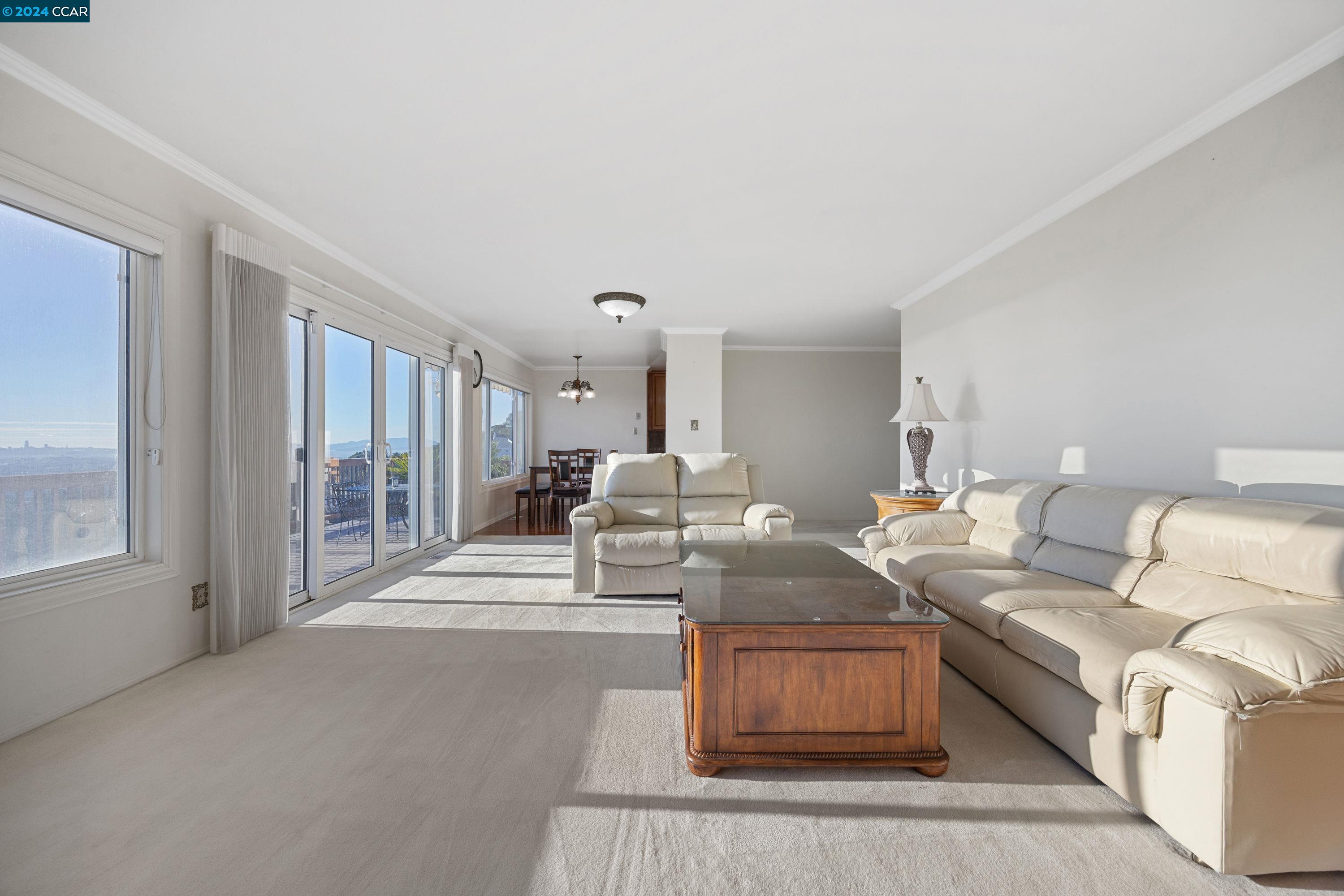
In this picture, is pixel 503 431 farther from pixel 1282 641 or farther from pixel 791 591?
pixel 1282 641

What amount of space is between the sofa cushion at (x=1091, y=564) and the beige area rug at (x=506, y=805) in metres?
0.72

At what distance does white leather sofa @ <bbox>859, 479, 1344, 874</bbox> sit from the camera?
136 cm

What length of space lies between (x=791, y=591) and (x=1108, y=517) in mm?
1553

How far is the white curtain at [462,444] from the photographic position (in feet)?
20.6

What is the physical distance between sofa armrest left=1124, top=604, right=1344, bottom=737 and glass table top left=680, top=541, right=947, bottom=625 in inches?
20.4

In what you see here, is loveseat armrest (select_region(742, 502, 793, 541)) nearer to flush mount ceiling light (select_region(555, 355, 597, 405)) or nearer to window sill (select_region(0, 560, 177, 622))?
window sill (select_region(0, 560, 177, 622))

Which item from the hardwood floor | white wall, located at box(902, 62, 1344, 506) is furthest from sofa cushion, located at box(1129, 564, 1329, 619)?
the hardwood floor

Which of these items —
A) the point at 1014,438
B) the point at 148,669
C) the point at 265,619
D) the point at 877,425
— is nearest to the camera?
the point at 148,669

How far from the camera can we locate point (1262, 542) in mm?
1925

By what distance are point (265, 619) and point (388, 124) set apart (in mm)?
2748

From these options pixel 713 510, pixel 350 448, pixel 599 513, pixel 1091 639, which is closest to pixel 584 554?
pixel 599 513

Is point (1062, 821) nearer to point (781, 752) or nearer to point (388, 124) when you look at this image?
point (781, 752)

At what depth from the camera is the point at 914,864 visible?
4.79ft

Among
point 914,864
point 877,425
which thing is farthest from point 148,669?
point 877,425
